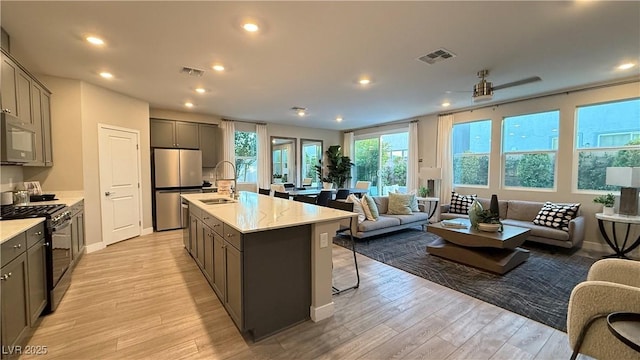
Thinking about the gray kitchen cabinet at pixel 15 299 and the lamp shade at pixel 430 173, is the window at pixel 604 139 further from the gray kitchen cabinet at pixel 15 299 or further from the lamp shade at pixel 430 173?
the gray kitchen cabinet at pixel 15 299

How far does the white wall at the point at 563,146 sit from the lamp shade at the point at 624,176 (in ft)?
2.64

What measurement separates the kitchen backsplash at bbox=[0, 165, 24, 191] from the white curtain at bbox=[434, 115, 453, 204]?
724cm

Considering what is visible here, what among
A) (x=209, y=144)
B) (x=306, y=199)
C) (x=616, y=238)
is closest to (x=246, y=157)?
(x=209, y=144)

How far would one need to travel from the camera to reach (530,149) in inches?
202

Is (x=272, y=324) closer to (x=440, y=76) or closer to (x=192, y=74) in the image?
(x=192, y=74)

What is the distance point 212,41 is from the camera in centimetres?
275

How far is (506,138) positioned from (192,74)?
5891 mm

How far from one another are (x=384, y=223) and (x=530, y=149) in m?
3.23

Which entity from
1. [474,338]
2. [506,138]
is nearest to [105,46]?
[474,338]

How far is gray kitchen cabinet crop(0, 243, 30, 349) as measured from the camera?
5.43 feet

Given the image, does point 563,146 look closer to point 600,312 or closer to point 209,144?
point 600,312

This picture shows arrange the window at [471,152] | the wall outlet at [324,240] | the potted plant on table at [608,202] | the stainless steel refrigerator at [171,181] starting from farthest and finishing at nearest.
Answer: the window at [471,152]
the stainless steel refrigerator at [171,181]
the potted plant on table at [608,202]
the wall outlet at [324,240]

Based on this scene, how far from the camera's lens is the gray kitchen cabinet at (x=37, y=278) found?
2.05 m

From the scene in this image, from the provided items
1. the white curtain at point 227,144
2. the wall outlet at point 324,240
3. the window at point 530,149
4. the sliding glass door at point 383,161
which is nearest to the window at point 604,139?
the window at point 530,149
